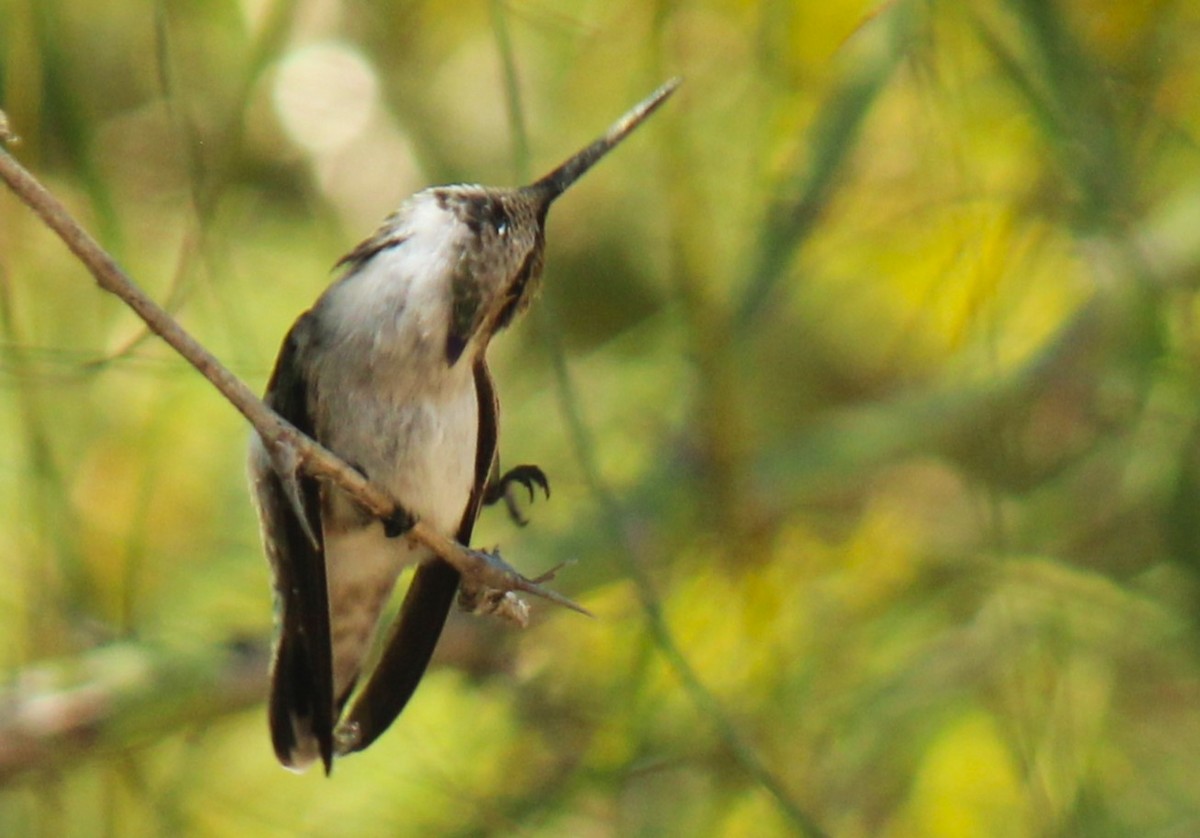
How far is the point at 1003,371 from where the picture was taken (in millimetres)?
2879

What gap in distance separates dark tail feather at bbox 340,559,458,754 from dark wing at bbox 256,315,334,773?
0.19 feet

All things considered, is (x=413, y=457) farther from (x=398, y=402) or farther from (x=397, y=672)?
(x=397, y=672)

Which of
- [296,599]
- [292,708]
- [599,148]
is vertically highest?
[599,148]

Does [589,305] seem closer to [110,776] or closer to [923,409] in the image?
[923,409]

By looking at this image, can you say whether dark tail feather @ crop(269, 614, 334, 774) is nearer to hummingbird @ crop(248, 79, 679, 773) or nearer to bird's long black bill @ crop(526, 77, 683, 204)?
hummingbird @ crop(248, 79, 679, 773)

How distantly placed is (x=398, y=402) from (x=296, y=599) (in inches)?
10.8

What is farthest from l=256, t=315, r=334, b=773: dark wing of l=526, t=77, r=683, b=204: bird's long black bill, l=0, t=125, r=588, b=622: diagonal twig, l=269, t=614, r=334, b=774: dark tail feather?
l=526, t=77, r=683, b=204: bird's long black bill

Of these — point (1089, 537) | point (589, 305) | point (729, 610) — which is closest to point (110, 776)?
point (729, 610)

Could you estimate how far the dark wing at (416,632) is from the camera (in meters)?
2.05

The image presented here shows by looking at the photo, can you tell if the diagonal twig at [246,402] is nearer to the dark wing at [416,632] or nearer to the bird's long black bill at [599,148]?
the dark wing at [416,632]

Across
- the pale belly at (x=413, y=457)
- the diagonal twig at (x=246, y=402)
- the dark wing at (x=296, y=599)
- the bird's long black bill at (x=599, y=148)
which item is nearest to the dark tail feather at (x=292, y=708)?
the dark wing at (x=296, y=599)

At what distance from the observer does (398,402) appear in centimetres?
204

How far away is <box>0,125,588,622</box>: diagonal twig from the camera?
124 cm

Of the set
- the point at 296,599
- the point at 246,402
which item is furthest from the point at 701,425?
the point at 246,402
